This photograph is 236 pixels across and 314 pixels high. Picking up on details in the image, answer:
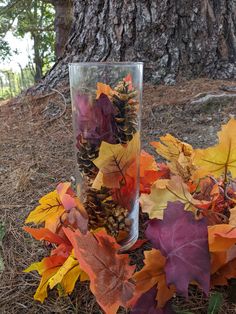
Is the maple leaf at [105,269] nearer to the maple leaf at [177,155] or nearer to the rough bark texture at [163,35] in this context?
the maple leaf at [177,155]

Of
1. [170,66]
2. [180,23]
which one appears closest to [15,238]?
[170,66]

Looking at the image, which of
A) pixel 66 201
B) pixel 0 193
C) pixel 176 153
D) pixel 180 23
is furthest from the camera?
pixel 180 23

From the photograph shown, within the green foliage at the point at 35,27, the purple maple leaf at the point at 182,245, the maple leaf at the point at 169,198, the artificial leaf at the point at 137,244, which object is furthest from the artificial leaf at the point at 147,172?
the green foliage at the point at 35,27

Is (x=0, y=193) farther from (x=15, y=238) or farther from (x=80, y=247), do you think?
(x=80, y=247)

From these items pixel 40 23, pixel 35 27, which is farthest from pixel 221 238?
pixel 40 23

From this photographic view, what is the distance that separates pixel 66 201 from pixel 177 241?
32cm

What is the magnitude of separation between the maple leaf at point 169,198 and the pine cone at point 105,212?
0.12 metres

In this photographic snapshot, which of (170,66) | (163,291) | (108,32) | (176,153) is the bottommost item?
(163,291)

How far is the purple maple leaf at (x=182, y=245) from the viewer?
59 cm

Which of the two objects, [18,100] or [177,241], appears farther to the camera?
[18,100]

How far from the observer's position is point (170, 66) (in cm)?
225

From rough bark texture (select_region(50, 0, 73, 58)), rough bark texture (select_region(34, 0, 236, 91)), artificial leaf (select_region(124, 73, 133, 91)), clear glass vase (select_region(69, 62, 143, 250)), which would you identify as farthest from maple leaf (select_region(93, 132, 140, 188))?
rough bark texture (select_region(50, 0, 73, 58))

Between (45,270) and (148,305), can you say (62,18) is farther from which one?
(148,305)

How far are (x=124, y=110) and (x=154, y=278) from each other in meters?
0.38
